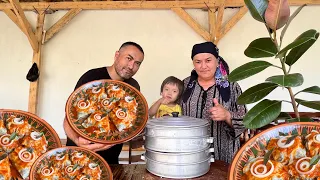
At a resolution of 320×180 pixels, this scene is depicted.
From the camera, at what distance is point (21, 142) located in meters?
1.16

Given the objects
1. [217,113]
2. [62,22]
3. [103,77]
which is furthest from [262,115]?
[62,22]

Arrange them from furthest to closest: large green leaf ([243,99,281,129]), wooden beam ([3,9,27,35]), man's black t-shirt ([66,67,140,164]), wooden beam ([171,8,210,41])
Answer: wooden beam ([171,8,210,41])
wooden beam ([3,9,27,35])
man's black t-shirt ([66,67,140,164])
large green leaf ([243,99,281,129])

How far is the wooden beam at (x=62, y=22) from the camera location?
4535mm

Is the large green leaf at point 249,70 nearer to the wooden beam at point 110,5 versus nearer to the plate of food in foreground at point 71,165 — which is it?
the plate of food in foreground at point 71,165

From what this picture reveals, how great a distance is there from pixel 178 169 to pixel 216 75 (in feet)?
2.98

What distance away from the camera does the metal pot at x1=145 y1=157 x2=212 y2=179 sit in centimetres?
113

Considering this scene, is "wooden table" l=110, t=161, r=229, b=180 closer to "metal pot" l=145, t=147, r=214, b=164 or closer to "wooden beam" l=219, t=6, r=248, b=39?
"metal pot" l=145, t=147, r=214, b=164

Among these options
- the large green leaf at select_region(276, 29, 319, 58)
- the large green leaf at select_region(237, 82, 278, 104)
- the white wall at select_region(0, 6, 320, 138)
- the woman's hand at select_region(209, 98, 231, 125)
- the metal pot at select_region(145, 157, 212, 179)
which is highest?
the white wall at select_region(0, 6, 320, 138)

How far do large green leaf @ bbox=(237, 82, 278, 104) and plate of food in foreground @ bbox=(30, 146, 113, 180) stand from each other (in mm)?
631

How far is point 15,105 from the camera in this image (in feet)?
15.6

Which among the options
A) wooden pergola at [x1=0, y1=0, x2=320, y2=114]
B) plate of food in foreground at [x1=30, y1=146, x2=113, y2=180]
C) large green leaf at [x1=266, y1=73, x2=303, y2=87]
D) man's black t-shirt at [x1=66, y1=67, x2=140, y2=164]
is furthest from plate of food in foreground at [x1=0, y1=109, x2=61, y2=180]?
wooden pergola at [x1=0, y1=0, x2=320, y2=114]

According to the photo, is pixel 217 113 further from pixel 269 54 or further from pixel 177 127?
pixel 269 54

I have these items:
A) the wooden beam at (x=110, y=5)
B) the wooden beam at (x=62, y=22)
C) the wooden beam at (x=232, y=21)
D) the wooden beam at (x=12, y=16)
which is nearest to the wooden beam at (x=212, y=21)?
the wooden beam at (x=232, y=21)

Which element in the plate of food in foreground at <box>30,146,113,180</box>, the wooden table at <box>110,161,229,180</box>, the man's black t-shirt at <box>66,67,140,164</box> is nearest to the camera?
the plate of food in foreground at <box>30,146,113,180</box>
